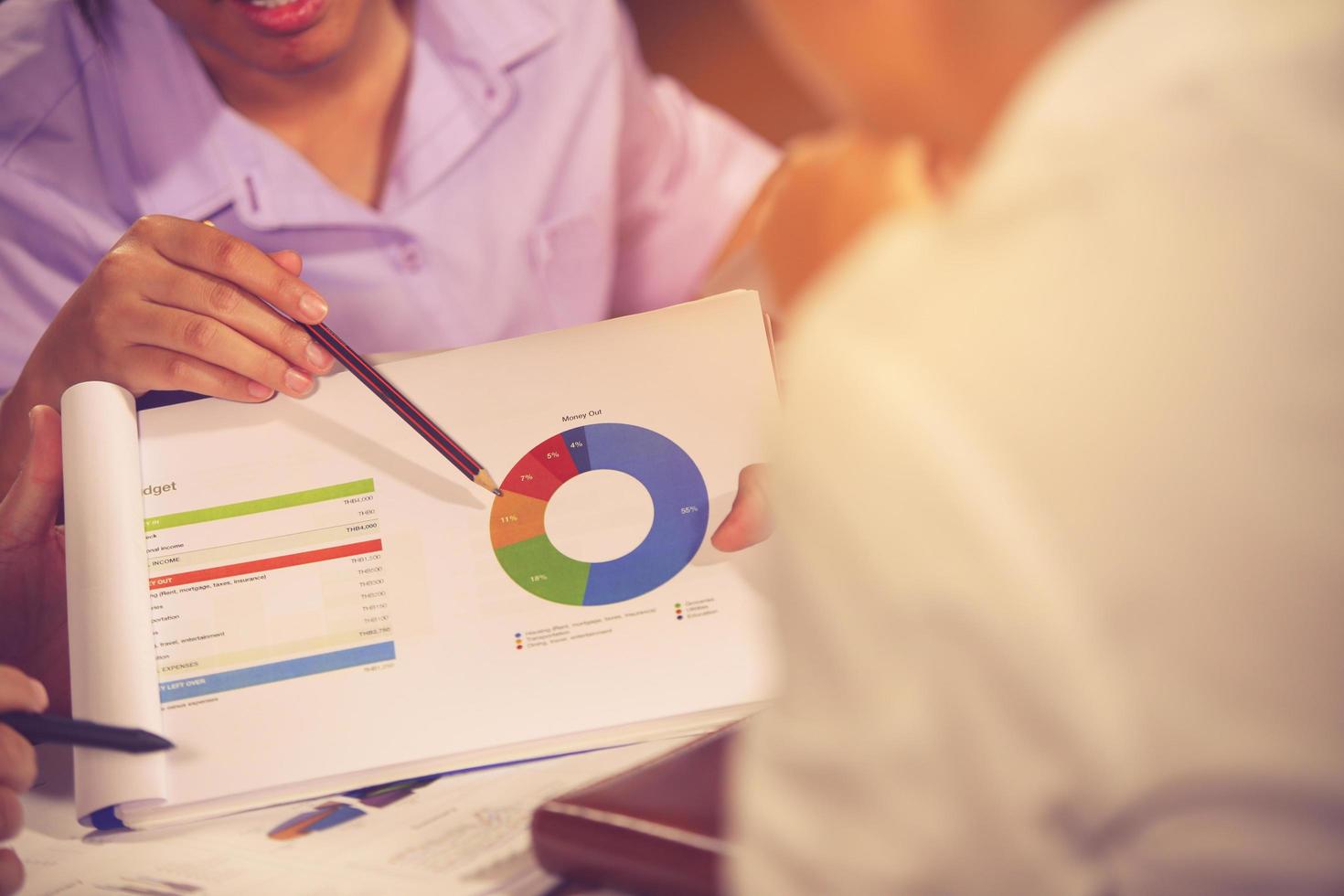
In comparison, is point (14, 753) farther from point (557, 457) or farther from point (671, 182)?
point (671, 182)

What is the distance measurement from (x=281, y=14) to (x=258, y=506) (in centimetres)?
41

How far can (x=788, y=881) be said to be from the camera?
0.71 ft

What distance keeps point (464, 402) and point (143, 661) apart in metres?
0.20

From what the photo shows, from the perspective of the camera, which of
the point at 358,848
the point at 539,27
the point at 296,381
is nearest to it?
the point at 358,848

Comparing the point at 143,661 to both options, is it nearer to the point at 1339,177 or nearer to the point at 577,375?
the point at 577,375

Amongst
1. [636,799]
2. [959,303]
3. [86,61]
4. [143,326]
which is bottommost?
[636,799]

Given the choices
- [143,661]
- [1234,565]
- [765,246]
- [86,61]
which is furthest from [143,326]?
[1234,565]

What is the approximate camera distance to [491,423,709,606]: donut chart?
0.46 meters

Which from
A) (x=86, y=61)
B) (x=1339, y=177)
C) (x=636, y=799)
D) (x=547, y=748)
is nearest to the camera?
(x=1339, y=177)

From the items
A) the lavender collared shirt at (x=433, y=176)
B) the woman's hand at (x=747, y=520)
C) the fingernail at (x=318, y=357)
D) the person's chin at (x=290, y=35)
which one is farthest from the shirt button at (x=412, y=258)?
the woman's hand at (x=747, y=520)

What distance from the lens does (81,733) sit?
0.42 metres

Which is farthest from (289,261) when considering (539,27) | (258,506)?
(539,27)

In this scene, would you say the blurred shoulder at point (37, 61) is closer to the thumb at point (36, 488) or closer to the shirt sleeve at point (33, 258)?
the shirt sleeve at point (33, 258)

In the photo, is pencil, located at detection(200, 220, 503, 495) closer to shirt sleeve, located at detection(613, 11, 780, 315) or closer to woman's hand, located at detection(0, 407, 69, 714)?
woman's hand, located at detection(0, 407, 69, 714)
